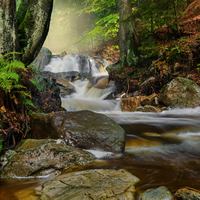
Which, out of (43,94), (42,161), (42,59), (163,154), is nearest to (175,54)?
(163,154)

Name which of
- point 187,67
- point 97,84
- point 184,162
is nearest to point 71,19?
point 97,84

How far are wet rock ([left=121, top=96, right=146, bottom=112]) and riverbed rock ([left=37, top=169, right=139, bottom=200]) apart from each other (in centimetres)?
581

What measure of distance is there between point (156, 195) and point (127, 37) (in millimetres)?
11025

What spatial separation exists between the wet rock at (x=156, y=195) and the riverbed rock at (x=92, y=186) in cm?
13

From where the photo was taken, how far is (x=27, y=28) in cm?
392

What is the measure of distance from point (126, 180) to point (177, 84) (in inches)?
237

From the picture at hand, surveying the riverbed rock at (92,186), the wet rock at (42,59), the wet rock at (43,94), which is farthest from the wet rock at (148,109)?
the wet rock at (42,59)

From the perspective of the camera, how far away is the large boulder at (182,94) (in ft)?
21.8

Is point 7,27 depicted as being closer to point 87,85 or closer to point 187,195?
point 187,195

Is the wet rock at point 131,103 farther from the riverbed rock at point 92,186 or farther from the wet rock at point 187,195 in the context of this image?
the wet rock at point 187,195

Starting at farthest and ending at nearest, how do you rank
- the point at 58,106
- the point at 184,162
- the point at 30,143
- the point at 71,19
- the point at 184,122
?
the point at 71,19, the point at 58,106, the point at 184,122, the point at 30,143, the point at 184,162

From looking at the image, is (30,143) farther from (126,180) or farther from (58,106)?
(58,106)

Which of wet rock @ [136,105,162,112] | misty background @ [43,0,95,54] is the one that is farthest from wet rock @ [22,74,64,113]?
misty background @ [43,0,95,54]

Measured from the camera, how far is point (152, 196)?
5.57ft
